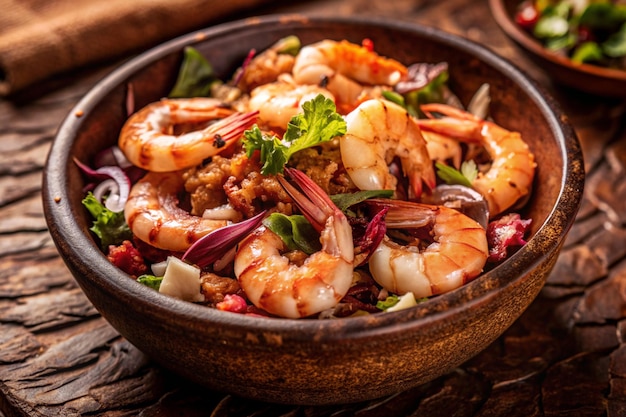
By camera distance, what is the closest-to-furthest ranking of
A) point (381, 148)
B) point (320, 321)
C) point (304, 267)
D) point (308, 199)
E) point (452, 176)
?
point (320, 321), point (304, 267), point (308, 199), point (381, 148), point (452, 176)

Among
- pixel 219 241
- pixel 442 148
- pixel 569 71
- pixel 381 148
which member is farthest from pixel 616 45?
pixel 219 241

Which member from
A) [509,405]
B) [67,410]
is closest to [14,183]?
[67,410]

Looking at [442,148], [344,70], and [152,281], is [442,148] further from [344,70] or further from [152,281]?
[152,281]

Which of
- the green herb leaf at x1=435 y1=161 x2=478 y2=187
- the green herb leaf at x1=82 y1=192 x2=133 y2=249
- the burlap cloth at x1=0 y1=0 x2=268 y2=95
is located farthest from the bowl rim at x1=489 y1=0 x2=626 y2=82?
the green herb leaf at x1=82 y1=192 x2=133 y2=249

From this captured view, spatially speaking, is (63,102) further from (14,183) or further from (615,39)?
(615,39)

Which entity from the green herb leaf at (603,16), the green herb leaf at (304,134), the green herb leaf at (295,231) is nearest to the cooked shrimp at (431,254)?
the green herb leaf at (295,231)
